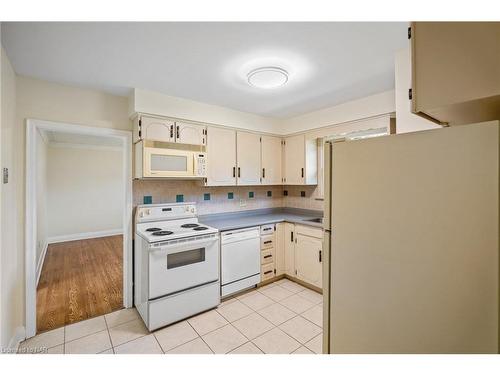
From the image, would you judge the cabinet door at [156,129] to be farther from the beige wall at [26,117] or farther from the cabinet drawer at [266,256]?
the cabinet drawer at [266,256]

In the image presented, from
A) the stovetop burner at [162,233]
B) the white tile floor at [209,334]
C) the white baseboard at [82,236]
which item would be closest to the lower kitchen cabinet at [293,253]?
the white tile floor at [209,334]

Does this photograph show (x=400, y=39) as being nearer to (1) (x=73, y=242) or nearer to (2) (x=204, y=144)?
(2) (x=204, y=144)

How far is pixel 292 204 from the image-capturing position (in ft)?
12.9

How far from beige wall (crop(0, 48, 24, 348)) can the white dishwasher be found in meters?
1.80

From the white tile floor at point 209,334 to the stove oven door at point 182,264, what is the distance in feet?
1.19

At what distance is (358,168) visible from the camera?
0.96m

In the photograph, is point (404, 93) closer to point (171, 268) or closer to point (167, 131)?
point (167, 131)

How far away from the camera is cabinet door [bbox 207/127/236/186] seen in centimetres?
295

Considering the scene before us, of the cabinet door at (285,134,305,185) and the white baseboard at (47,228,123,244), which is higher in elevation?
the cabinet door at (285,134,305,185)

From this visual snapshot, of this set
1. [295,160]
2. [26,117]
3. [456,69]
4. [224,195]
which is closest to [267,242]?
[224,195]

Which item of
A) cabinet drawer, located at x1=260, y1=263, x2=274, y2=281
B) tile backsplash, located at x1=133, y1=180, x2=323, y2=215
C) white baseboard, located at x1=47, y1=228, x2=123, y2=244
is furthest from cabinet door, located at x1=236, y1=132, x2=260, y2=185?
white baseboard, located at x1=47, y1=228, x2=123, y2=244

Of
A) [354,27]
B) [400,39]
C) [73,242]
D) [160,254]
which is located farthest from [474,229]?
[73,242]

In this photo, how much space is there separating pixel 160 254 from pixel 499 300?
223cm

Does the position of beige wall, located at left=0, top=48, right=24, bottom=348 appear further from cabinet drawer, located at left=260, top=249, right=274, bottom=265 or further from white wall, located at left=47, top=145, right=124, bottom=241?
white wall, located at left=47, top=145, right=124, bottom=241
